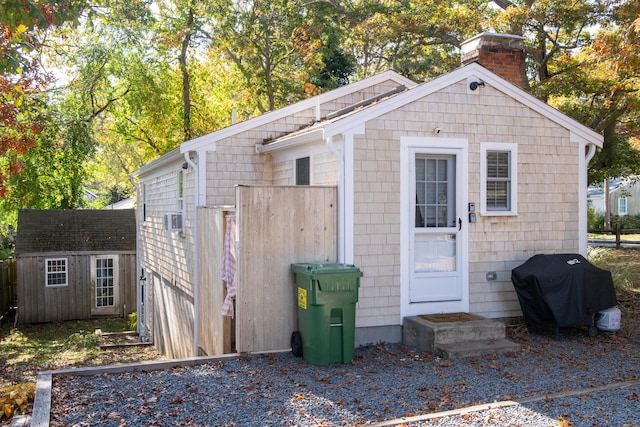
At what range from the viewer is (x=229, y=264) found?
26.8 feet

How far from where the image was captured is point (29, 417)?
5.75 meters

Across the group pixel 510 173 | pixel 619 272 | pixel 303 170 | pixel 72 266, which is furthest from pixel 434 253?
pixel 72 266

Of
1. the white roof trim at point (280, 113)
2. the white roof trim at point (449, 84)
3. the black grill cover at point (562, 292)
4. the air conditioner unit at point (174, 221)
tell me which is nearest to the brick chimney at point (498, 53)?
the white roof trim at point (449, 84)

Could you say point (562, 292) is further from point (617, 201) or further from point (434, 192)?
point (617, 201)

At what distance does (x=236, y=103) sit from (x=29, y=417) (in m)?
23.8

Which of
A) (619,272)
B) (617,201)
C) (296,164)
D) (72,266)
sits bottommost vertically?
(72,266)

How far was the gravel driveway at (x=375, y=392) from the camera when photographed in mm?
5453

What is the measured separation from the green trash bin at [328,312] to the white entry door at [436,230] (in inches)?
58.1

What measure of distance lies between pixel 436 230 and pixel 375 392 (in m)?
3.18

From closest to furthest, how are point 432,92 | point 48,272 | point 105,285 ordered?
point 432,92, point 48,272, point 105,285

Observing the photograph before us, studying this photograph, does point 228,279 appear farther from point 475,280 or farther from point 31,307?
point 31,307

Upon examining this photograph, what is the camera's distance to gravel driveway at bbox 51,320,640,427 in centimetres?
545

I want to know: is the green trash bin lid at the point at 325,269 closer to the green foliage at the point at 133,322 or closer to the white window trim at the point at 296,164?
the white window trim at the point at 296,164

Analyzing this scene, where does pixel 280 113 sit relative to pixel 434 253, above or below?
above
